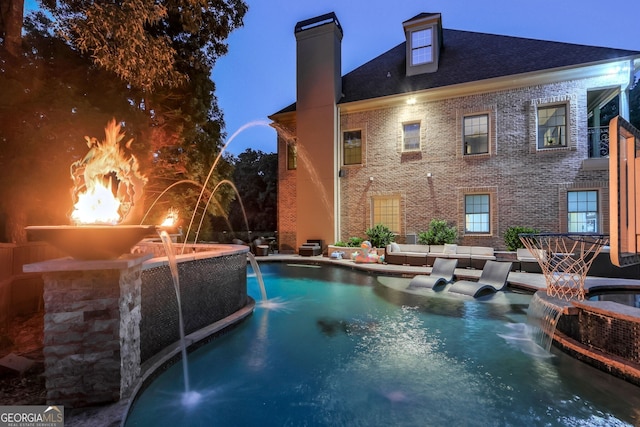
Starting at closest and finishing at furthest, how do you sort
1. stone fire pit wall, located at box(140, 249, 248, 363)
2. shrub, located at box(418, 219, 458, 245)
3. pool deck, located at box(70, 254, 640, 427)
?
pool deck, located at box(70, 254, 640, 427), stone fire pit wall, located at box(140, 249, 248, 363), shrub, located at box(418, 219, 458, 245)

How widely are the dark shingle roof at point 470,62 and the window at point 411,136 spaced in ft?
6.03

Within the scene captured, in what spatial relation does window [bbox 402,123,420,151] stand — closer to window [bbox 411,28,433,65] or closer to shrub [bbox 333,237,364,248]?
window [bbox 411,28,433,65]

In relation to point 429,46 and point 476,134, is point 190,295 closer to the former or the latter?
point 476,134

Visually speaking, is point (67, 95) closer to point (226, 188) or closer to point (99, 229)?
point (99, 229)

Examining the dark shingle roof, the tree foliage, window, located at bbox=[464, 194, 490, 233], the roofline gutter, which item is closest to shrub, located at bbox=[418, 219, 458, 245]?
window, located at bbox=[464, 194, 490, 233]

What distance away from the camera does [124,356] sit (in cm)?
345

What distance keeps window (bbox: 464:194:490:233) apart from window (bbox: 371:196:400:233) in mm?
3297

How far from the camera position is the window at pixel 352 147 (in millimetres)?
18281

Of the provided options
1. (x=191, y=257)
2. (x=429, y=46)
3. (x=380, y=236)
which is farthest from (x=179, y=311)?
(x=429, y=46)

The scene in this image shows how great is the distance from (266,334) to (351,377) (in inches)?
91.9

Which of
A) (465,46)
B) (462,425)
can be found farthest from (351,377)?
(465,46)

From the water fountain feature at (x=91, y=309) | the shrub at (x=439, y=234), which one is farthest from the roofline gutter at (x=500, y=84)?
the water fountain feature at (x=91, y=309)

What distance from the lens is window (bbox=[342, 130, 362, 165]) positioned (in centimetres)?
1828

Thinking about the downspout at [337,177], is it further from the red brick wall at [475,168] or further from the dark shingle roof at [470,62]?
the dark shingle roof at [470,62]
